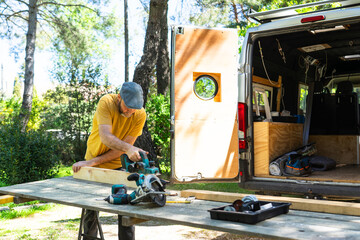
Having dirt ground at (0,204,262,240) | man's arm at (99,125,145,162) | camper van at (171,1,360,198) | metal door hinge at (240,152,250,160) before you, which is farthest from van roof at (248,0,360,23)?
dirt ground at (0,204,262,240)

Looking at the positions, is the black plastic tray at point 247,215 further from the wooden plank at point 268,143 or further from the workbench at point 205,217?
the wooden plank at point 268,143

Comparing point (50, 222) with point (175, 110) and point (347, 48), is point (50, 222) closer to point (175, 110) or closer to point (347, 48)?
point (175, 110)

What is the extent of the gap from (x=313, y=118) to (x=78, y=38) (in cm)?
1088

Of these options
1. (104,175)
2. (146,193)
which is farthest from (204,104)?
(146,193)

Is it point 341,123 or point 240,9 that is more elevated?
point 240,9

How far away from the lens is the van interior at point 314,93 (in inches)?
216

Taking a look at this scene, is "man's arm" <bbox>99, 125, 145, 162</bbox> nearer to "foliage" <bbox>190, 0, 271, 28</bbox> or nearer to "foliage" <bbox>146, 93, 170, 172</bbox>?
"foliage" <bbox>146, 93, 170, 172</bbox>

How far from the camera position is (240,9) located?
62.3 ft

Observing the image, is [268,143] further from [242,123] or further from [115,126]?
[115,126]

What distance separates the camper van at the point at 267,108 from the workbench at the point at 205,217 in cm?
188

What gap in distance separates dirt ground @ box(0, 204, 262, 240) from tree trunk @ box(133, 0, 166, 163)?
12.8ft

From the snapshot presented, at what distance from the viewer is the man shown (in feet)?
11.7

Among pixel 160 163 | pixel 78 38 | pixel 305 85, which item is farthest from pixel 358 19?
pixel 78 38

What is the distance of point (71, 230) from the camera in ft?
17.1
